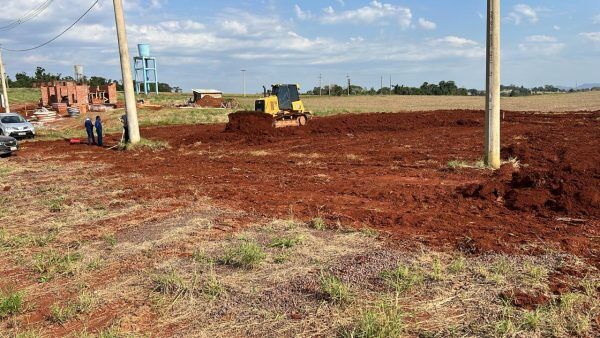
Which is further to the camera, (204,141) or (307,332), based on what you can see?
(204,141)

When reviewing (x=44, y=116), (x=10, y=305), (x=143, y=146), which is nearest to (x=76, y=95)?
(x=44, y=116)

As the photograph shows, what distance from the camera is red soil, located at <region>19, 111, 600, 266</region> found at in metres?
6.60

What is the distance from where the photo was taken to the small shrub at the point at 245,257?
561 centimetres

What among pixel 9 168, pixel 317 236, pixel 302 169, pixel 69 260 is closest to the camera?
pixel 69 260

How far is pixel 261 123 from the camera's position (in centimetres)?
2377

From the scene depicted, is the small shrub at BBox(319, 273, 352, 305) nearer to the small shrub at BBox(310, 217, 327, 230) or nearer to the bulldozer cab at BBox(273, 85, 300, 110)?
the small shrub at BBox(310, 217, 327, 230)

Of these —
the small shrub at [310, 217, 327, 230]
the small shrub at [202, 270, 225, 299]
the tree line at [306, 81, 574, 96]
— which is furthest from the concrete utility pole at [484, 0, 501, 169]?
the tree line at [306, 81, 574, 96]

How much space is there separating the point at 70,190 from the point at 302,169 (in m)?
5.96

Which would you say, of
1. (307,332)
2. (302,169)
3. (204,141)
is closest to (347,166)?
(302,169)

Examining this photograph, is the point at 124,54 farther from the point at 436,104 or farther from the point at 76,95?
the point at 436,104

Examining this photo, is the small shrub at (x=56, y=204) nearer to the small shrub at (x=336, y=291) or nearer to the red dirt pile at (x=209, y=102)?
the small shrub at (x=336, y=291)

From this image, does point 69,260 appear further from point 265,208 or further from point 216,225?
point 265,208

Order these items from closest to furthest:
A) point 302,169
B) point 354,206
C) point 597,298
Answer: point 597,298 → point 354,206 → point 302,169

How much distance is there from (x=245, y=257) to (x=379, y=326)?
7.36 feet
